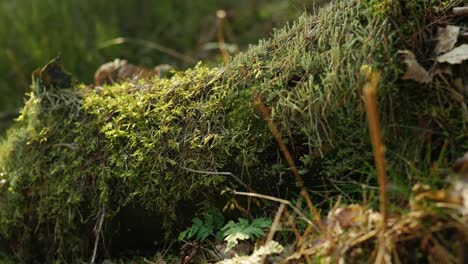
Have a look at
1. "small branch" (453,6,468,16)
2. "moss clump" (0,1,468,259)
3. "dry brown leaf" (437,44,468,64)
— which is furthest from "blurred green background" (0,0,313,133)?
"dry brown leaf" (437,44,468,64)

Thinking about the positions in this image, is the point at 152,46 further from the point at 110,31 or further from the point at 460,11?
the point at 460,11

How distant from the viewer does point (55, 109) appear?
8.61 feet

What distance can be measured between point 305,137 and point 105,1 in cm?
421

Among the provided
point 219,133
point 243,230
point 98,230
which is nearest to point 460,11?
point 219,133

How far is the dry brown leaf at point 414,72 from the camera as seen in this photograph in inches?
71.6

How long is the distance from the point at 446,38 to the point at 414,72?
203 millimetres

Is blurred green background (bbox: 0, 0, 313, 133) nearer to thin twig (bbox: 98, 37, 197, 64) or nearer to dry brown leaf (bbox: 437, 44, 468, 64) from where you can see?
thin twig (bbox: 98, 37, 197, 64)

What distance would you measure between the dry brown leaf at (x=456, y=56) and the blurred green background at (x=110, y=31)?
2990 millimetres

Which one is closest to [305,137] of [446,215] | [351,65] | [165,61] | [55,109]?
[351,65]

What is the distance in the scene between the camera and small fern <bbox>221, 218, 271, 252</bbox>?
1918mm

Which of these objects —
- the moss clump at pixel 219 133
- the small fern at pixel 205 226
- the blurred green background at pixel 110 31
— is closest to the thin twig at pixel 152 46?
the blurred green background at pixel 110 31

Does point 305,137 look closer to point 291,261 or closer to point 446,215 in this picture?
point 291,261

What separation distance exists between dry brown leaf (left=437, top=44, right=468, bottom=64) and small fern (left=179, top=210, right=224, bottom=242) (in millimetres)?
1043

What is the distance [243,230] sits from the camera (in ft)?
6.46
